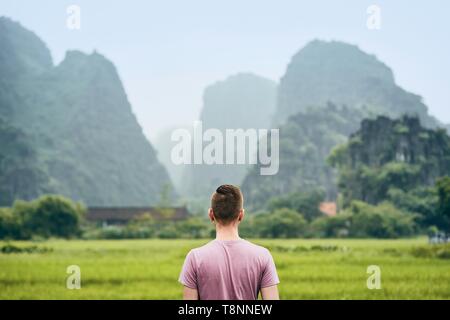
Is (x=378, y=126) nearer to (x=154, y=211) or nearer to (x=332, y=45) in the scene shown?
(x=154, y=211)

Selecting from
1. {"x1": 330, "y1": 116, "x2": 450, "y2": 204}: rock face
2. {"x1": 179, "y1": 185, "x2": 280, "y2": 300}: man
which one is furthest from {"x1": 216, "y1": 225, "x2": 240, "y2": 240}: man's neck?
{"x1": 330, "y1": 116, "x2": 450, "y2": 204}: rock face

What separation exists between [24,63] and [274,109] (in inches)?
610

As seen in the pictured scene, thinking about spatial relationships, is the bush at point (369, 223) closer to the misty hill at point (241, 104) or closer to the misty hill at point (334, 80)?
the misty hill at point (334, 80)

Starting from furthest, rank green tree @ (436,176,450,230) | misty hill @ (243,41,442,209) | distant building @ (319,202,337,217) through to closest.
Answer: misty hill @ (243,41,442,209), distant building @ (319,202,337,217), green tree @ (436,176,450,230)

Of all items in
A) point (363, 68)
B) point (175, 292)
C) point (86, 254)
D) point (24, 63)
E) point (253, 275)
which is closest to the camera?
point (253, 275)

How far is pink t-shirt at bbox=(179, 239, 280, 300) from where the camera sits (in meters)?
1.54

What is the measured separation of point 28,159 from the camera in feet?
78.5

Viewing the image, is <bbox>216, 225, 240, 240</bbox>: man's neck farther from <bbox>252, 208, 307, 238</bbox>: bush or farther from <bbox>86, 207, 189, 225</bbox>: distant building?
<bbox>86, 207, 189, 225</bbox>: distant building

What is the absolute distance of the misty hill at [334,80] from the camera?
31062 mm

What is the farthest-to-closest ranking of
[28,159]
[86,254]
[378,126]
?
[28,159]
[378,126]
[86,254]

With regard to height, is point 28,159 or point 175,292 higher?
A: point 28,159

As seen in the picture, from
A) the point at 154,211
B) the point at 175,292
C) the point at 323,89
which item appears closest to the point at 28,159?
the point at 154,211

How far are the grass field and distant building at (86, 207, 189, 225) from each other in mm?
4579

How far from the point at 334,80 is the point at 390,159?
21.5 metres
